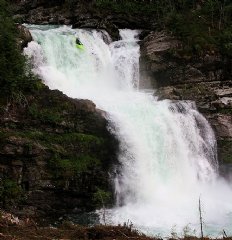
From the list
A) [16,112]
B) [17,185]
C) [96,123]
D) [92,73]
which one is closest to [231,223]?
[96,123]

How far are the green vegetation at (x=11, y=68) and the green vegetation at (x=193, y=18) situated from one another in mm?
14911

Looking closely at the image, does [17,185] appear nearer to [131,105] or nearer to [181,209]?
[181,209]

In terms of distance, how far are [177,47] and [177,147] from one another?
10.6 meters

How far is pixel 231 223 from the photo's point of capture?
59.1ft

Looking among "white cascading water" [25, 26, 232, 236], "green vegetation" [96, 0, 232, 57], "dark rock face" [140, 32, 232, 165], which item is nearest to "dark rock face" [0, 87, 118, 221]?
"white cascading water" [25, 26, 232, 236]

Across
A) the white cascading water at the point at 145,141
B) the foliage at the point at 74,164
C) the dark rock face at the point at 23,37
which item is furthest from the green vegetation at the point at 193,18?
the foliage at the point at 74,164

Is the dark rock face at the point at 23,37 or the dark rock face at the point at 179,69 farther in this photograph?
the dark rock face at the point at 179,69

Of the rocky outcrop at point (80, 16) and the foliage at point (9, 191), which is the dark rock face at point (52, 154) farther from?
the rocky outcrop at point (80, 16)

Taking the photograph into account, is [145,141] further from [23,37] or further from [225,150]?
[23,37]

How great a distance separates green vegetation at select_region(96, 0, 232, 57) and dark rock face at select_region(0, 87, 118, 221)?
536 inches

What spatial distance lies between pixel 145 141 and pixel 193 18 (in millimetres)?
16951

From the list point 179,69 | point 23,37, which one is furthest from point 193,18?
point 23,37

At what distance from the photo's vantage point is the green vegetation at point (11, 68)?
742 inches

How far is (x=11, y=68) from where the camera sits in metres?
19.2
